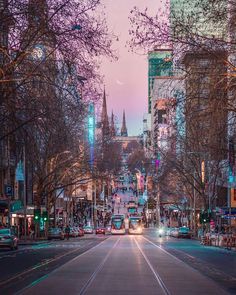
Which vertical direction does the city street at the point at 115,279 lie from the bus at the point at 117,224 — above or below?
above

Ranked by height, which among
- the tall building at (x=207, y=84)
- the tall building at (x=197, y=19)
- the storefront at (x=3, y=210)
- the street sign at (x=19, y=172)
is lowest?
the storefront at (x=3, y=210)

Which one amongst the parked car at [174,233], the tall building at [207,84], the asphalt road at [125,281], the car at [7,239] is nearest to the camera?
the asphalt road at [125,281]

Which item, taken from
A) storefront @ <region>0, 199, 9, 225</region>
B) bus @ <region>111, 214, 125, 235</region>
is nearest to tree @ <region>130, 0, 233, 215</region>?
storefront @ <region>0, 199, 9, 225</region>

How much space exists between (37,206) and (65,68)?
141 feet

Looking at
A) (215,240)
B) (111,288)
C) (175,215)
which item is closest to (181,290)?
(111,288)

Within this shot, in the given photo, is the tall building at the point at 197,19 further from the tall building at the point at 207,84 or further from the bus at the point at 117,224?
the bus at the point at 117,224

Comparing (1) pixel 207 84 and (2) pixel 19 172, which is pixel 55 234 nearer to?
(2) pixel 19 172

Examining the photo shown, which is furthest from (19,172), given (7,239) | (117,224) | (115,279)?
(115,279)

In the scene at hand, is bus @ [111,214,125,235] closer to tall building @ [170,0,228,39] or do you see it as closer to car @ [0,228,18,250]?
car @ [0,228,18,250]

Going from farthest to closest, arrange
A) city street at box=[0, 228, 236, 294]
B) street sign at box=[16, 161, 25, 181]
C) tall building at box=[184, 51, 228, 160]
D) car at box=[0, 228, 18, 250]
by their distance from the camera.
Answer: street sign at box=[16, 161, 25, 181] → car at box=[0, 228, 18, 250] → tall building at box=[184, 51, 228, 160] → city street at box=[0, 228, 236, 294]

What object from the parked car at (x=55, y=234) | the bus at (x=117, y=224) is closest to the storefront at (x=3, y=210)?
the parked car at (x=55, y=234)

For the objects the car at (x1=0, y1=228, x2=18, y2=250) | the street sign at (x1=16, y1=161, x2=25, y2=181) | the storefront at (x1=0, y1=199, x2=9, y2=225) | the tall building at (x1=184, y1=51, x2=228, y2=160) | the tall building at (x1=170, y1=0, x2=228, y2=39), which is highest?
the tall building at (x1=170, y1=0, x2=228, y2=39)

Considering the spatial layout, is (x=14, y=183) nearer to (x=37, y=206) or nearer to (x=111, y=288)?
(x=37, y=206)

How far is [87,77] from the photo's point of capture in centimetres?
3528
